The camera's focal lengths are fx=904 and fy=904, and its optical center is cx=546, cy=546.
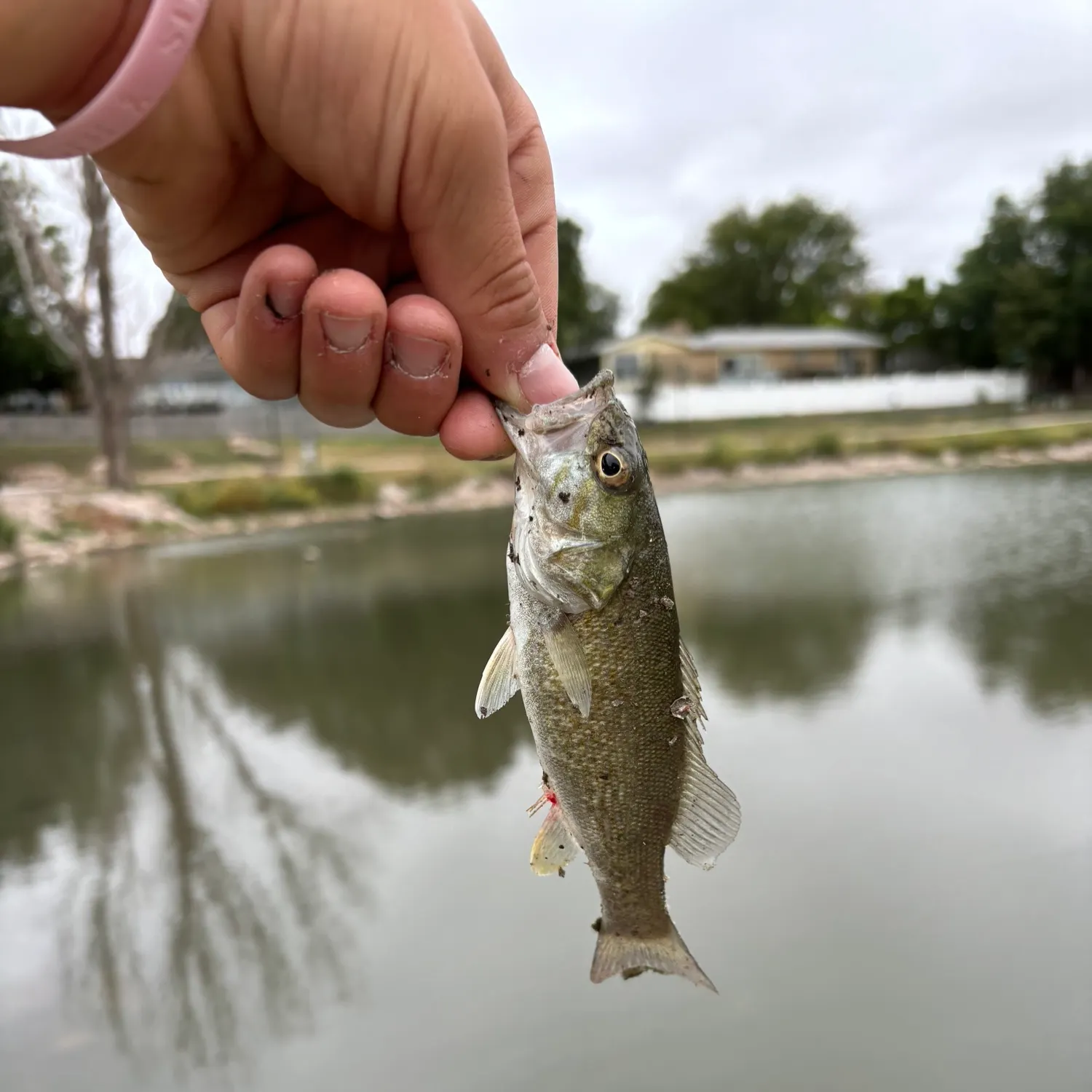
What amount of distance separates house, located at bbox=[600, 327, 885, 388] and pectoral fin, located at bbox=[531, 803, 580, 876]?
39143mm

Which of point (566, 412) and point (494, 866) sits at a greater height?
point (566, 412)

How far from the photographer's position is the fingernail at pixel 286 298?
1.68 meters

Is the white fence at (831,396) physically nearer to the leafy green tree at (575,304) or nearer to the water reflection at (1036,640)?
the leafy green tree at (575,304)

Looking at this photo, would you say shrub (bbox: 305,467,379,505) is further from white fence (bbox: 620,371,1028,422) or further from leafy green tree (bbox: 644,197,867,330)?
leafy green tree (bbox: 644,197,867,330)

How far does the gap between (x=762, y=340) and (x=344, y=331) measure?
1753 inches

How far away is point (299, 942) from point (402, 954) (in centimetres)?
73

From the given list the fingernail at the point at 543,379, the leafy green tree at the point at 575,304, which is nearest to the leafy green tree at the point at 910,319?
the leafy green tree at the point at 575,304

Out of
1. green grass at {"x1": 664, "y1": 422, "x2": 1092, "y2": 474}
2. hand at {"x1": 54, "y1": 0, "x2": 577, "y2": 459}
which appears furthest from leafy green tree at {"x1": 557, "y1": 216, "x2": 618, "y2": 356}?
hand at {"x1": 54, "y1": 0, "x2": 577, "y2": 459}

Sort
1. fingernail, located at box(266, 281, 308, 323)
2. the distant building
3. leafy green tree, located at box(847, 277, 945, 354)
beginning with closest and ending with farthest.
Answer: fingernail, located at box(266, 281, 308, 323) < the distant building < leafy green tree, located at box(847, 277, 945, 354)

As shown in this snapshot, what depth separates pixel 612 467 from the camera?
72.8 inches

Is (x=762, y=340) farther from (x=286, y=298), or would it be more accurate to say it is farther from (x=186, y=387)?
(x=286, y=298)

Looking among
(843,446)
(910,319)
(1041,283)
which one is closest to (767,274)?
(910,319)

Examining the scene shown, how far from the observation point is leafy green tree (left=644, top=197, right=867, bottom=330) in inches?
2122

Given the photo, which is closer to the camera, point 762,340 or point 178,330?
point 178,330
